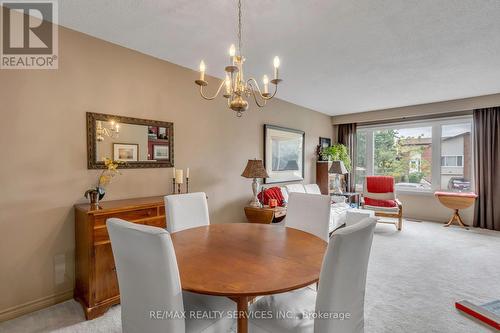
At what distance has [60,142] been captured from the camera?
7.21 feet

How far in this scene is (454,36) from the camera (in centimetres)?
236

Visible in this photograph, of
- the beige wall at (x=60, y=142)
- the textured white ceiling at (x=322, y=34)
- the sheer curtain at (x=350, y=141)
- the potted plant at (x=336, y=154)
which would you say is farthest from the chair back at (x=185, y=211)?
the sheer curtain at (x=350, y=141)

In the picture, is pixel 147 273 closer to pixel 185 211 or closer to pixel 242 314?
pixel 242 314

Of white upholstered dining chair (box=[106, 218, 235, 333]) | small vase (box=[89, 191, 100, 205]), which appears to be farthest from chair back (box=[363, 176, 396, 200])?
small vase (box=[89, 191, 100, 205])

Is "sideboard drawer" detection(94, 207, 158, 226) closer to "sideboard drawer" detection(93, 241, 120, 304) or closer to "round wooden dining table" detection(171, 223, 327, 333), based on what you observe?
"sideboard drawer" detection(93, 241, 120, 304)

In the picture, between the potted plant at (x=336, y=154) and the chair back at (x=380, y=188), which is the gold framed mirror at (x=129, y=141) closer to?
the potted plant at (x=336, y=154)

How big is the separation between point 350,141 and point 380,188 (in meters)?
1.57

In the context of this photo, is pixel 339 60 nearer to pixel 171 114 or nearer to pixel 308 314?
pixel 171 114

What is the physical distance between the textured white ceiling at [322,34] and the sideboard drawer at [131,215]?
1681 millimetres

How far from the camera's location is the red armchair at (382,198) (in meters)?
4.66

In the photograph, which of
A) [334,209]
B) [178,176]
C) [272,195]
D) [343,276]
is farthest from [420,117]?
[343,276]

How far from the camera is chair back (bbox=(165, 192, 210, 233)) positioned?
6.98 ft

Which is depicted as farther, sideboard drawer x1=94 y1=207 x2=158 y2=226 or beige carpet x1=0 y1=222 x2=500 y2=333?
sideboard drawer x1=94 y1=207 x2=158 y2=226

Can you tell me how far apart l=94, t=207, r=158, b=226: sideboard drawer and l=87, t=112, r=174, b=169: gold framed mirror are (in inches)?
23.1
